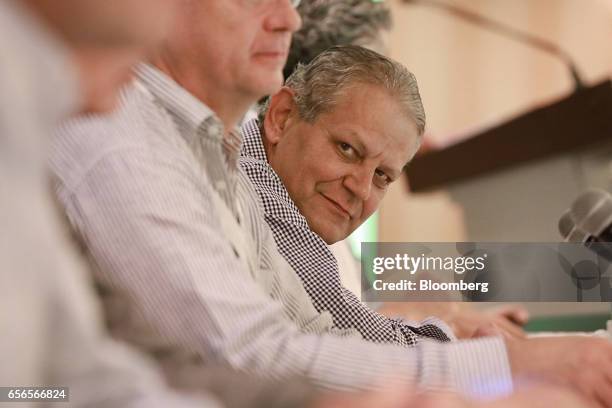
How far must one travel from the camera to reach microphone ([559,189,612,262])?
1.66m

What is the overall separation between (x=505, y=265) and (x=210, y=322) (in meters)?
1.40

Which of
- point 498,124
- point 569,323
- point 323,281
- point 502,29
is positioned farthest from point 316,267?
point 502,29

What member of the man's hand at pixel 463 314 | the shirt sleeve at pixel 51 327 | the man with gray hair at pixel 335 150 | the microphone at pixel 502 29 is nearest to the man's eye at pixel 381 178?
the man with gray hair at pixel 335 150

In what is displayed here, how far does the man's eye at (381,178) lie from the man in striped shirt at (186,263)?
1.82 ft

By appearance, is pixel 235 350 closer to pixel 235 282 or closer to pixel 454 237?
pixel 235 282

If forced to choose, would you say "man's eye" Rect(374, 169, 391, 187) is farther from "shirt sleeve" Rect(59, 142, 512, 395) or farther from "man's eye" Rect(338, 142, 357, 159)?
"shirt sleeve" Rect(59, 142, 512, 395)

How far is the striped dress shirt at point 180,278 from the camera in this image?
0.77 metres

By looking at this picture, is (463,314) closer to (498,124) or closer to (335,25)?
(335,25)

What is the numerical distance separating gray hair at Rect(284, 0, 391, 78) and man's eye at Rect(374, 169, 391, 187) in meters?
0.35

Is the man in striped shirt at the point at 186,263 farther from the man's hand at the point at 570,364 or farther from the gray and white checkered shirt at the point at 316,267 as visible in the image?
the gray and white checkered shirt at the point at 316,267

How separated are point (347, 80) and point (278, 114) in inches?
5.9

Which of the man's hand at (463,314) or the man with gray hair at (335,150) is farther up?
the man with gray hair at (335,150)

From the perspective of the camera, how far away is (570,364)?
944 millimetres

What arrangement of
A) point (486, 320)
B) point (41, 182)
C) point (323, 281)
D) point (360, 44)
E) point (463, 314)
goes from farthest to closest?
point (360, 44) < point (463, 314) < point (486, 320) < point (323, 281) < point (41, 182)
